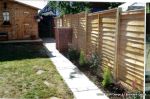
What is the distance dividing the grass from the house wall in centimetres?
861

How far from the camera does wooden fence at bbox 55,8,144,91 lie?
4.99 m

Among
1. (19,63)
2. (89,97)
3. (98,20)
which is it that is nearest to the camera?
(89,97)

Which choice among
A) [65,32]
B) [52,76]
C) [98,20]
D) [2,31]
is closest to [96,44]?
[98,20]

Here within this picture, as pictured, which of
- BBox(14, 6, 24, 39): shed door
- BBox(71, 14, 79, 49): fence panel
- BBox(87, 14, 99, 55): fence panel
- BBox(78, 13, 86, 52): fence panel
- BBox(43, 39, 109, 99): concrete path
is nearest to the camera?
BBox(43, 39, 109, 99): concrete path

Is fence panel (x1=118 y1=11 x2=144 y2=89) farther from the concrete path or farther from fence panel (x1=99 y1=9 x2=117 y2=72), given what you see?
the concrete path

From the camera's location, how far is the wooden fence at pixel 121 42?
16.4ft

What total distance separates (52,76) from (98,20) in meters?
1.99

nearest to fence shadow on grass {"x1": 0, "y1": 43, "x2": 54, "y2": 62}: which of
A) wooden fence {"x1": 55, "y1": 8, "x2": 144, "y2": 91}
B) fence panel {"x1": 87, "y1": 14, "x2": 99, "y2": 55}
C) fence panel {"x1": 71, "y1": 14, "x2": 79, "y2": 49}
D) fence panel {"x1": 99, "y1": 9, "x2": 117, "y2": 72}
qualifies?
fence panel {"x1": 71, "y1": 14, "x2": 79, "y2": 49}

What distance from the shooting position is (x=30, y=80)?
7.06 metres

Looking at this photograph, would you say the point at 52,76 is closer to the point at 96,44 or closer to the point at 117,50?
the point at 96,44

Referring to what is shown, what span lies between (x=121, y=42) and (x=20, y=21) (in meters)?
13.9

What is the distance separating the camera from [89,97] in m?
5.55

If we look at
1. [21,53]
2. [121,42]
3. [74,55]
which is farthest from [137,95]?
[21,53]

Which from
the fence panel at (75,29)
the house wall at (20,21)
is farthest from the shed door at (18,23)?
the fence panel at (75,29)
